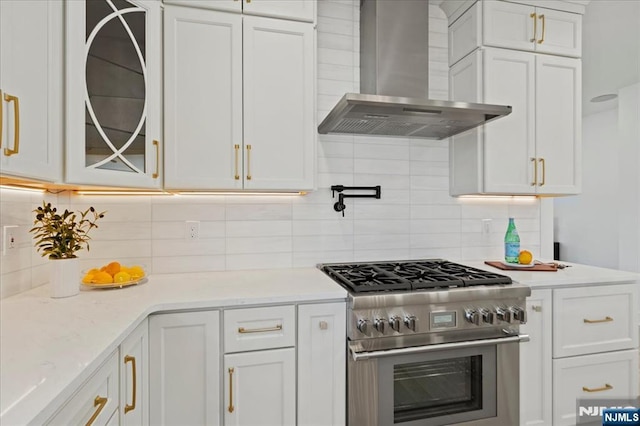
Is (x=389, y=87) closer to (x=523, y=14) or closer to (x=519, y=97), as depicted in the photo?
(x=519, y=97)

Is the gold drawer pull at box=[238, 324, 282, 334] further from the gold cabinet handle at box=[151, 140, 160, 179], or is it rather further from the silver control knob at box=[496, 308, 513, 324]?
the silver control knob at box=[496, 308, 513, 324]

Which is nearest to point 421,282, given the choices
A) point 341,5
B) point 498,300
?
point 498,300

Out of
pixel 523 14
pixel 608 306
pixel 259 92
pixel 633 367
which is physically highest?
pixel 523 14

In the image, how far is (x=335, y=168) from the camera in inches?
89.5

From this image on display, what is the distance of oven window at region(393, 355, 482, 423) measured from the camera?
1.64 metres

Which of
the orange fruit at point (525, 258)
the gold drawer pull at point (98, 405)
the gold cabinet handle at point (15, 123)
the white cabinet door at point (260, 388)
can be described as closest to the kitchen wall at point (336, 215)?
the orange fruit at point (525, 258)

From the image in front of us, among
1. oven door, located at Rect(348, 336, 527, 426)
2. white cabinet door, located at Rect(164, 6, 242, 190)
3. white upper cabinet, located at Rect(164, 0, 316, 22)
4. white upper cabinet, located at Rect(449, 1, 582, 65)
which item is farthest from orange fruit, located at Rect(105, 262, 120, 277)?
white upper cabinet, located at Rect(449, 1, 582, 65)

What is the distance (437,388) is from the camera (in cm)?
→ 171

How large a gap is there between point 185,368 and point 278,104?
1354 mm

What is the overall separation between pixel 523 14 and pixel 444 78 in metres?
0.59

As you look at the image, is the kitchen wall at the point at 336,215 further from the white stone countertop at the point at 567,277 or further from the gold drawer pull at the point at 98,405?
the gold drawer pull at the point at 98,405

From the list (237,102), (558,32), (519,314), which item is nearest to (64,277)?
(237,102)

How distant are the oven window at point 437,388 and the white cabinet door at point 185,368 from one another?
843mm

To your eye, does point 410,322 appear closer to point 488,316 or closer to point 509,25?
point 488,316
